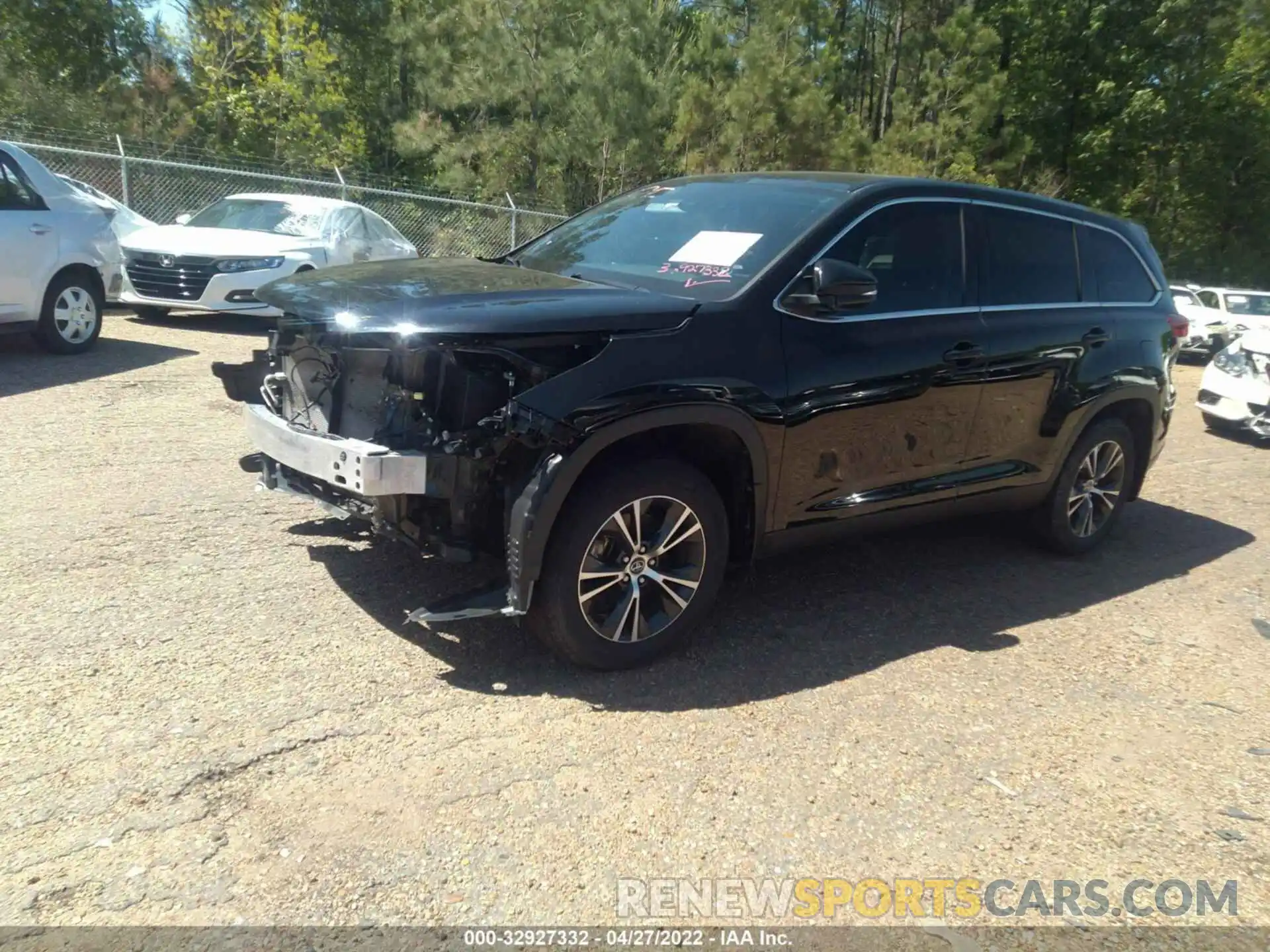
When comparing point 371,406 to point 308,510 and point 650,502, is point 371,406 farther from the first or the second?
point 308,510

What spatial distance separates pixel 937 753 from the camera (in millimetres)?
3516

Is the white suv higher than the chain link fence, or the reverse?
the chain link fence

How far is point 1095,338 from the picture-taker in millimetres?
5328

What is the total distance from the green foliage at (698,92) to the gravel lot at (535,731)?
14.8 meters

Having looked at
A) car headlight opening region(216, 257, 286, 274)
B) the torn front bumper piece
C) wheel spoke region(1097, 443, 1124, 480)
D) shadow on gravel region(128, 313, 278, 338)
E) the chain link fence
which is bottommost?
the torn front bumper piece

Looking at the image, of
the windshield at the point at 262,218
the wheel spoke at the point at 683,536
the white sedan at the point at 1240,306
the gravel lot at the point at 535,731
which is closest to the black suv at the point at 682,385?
the wheel spoke at the point at 683,536

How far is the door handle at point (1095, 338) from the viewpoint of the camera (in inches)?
208

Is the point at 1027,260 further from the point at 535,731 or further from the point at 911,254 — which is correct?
the point at 535,731

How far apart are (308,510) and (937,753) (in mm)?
3337

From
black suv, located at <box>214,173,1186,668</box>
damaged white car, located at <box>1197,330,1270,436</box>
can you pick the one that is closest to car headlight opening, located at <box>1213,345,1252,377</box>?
damaged white car, located at <box>1197,330,1270,436</box>

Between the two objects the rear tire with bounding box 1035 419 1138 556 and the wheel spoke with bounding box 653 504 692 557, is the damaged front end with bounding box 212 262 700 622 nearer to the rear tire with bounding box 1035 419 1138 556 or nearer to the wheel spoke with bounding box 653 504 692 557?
the wheel spoke with bounding box 653 504 692 557

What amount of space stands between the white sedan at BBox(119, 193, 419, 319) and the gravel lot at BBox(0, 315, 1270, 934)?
5188 millimetres

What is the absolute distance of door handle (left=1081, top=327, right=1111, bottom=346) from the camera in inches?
208

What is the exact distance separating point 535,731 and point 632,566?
0.69m
